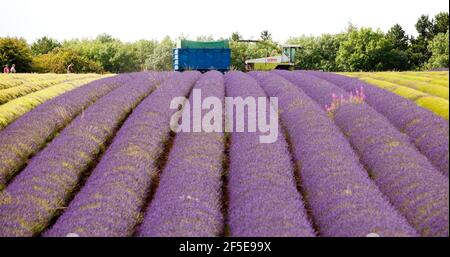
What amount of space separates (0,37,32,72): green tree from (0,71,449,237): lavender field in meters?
30.0

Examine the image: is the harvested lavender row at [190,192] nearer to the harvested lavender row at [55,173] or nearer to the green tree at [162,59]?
the harvested lavender row at [55,173]

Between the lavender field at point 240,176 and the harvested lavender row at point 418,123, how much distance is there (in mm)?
37

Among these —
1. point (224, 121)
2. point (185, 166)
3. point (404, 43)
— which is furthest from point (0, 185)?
point (404, 43)

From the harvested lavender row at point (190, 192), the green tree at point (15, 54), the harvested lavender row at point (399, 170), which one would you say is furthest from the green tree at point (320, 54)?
the harvested lavender row at point (399, 170)

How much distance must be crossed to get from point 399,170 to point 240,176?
2656mm

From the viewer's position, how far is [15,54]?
44281 mm

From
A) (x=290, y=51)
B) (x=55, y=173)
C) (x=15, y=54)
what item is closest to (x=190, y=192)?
(x=55, y=173)

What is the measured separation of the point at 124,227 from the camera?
8.04m

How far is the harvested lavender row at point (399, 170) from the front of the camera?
647cm

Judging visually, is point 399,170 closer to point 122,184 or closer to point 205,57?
point 122,184

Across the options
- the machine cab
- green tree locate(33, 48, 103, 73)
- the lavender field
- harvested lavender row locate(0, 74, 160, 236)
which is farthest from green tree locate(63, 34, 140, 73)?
the lavender field

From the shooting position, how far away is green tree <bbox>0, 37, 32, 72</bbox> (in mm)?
42812

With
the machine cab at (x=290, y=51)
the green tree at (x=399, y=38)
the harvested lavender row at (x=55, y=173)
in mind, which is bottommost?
the harvested lavender row at (x=55, y=173)

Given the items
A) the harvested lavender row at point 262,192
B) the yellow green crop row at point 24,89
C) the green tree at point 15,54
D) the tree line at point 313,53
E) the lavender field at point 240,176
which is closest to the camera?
the harvested lavender row at point 262,192
